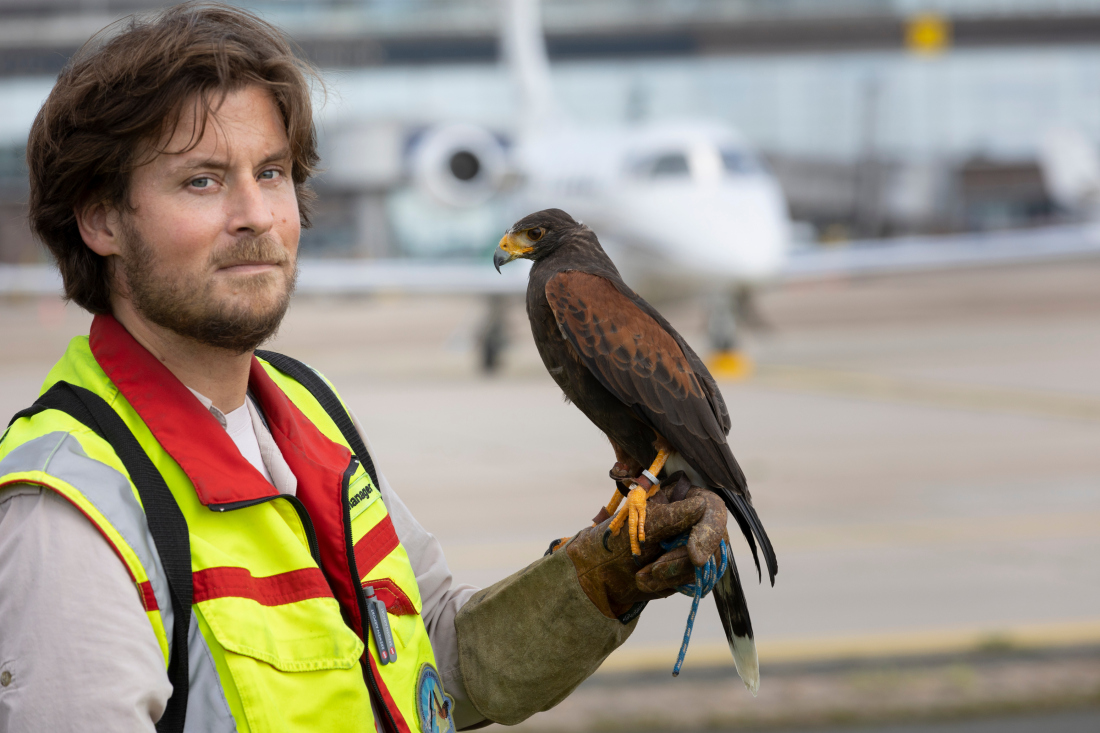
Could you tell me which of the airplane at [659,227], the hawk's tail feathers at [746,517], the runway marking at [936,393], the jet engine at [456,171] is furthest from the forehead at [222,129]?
the jet engine at [456,171]

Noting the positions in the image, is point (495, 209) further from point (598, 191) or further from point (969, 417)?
point (969, 417)

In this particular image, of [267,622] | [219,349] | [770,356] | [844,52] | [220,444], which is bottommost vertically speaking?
[770,356]

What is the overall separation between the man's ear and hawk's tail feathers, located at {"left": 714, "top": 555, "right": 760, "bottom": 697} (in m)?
1.19

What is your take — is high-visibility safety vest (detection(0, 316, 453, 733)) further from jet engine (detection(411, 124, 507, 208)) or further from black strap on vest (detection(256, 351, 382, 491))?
jet engine (detection(411, 124, 507, 208))

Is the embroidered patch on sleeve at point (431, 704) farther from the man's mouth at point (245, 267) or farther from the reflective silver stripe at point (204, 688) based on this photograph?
the man's mouth at point (245, 267)

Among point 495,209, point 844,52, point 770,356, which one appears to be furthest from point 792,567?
point 844,52

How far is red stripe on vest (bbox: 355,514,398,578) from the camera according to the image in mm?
1729

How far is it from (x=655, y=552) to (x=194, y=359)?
88cm

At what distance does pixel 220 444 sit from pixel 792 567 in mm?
4589

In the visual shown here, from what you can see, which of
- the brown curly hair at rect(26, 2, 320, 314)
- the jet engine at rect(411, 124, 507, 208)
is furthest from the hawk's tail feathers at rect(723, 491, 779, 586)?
the jet engine at rect(411, 124, 507, 208)

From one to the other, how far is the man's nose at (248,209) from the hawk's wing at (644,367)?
722 mm

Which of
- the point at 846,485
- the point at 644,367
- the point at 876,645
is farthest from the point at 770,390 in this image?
the point at 644,367

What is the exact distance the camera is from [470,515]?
7.09 meters

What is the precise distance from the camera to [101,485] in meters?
1.38
